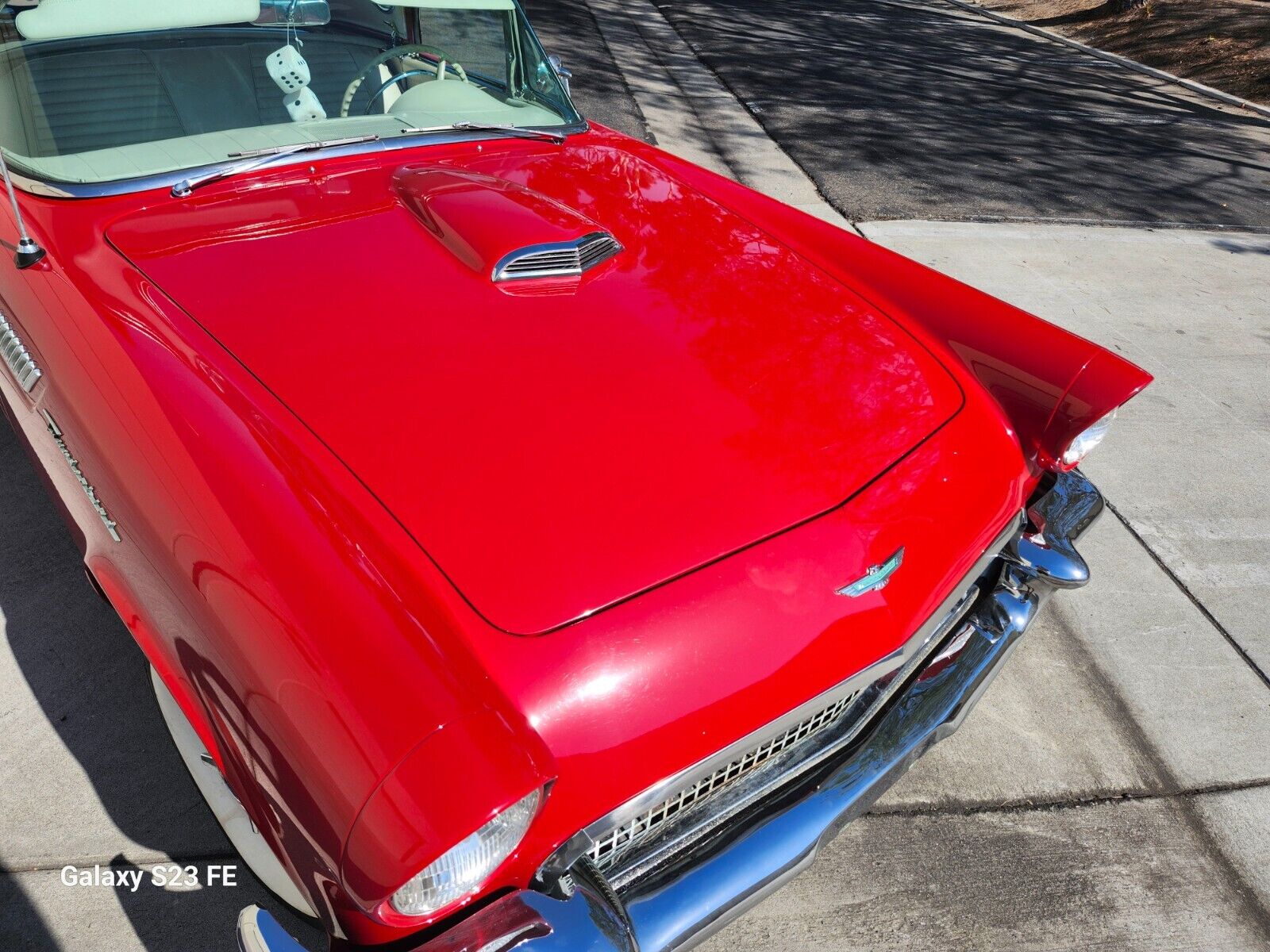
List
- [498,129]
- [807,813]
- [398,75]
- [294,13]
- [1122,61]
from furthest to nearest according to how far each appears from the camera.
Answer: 1. [1122,61]
2. [398,75]
3. [498,129]
4. [294,13]
5. [807,813]

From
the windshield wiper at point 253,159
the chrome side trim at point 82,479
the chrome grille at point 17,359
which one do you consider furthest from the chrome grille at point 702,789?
the windshield wiper at point 253,159

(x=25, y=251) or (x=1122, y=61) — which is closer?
(x=25, y=251)

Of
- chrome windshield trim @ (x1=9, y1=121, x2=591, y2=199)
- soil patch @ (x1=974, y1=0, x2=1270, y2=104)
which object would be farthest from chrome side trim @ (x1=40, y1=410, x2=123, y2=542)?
soil patch @ (x1=974, y1=0, x2=1270, y2=104)

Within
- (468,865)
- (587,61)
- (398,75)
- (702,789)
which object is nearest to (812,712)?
(702,789)

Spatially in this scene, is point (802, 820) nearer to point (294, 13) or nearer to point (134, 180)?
point (134, 180)

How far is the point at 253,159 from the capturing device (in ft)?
7.24

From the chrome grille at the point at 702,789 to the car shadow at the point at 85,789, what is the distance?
525 mm

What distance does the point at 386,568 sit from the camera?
1.43 m

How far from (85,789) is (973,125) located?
7.49 m

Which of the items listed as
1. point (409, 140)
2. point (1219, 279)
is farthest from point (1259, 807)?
point (1219, 279)

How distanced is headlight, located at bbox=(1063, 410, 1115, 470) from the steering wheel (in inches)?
76.1

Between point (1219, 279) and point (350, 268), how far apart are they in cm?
498

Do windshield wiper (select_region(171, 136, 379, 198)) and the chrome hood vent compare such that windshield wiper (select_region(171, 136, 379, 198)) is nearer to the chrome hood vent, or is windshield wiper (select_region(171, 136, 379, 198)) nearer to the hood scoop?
the hood scoop

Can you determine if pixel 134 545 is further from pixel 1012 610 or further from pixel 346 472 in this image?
pixel 1012 610
